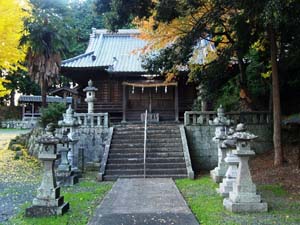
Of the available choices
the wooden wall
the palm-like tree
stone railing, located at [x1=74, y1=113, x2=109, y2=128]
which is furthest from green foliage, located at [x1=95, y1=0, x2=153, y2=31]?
the palm-like tree

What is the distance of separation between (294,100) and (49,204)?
1324 cm

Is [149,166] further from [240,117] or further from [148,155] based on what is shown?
[240,117]

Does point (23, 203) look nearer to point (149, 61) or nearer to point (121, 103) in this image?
point (149, 61)

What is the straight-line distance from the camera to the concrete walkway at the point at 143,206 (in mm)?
6707

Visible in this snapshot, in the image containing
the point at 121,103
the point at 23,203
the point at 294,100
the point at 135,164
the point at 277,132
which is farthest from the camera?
the point at 121,103

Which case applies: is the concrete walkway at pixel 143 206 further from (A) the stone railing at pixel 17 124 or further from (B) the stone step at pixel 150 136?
(A) the stone railing at pixel 17 124

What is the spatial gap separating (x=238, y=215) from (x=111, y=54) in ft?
57.4

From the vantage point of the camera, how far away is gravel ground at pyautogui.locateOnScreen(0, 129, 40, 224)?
804 cm

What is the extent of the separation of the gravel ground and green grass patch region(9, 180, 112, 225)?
37 centimetres

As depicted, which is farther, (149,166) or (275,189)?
(149,166)

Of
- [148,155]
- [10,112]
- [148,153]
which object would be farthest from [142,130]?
[10,112]

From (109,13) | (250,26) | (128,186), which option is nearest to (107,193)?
(128,186)

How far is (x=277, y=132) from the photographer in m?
11.8

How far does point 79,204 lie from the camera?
8266mm
